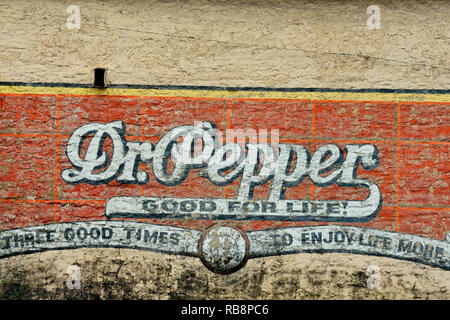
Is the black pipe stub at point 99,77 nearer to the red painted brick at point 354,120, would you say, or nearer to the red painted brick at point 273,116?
the red painted brick at point 273,116

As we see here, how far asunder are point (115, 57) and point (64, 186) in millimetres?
1857

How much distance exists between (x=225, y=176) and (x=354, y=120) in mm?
1888

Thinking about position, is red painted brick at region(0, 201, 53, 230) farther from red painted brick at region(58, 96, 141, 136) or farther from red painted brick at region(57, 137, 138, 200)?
red painted brick at region(58, 96, 141, 136)

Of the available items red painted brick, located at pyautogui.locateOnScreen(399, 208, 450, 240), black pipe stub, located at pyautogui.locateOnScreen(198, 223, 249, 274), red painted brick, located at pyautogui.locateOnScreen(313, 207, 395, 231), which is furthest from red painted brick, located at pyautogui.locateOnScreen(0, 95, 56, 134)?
red painted brick, located at pyautogui.locateOnScreen(399, 208, 450, 240)

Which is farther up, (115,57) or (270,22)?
(270,22)

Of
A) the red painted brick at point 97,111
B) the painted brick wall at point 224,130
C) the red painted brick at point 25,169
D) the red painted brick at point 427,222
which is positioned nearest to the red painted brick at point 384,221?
the painted brick wall at point 224,130

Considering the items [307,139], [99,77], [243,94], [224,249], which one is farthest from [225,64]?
[224,249]

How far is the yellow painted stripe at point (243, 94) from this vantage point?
5.90m

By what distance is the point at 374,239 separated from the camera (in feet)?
19.2

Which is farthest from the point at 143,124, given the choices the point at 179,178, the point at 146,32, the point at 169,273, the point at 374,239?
the point at 374,239

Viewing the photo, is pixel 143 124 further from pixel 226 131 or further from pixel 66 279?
pixel 66 279

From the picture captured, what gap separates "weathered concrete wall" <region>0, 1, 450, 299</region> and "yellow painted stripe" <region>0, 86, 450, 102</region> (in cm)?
12

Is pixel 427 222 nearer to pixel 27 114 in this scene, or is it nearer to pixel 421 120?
pixel 421 120

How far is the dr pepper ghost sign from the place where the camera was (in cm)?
586
